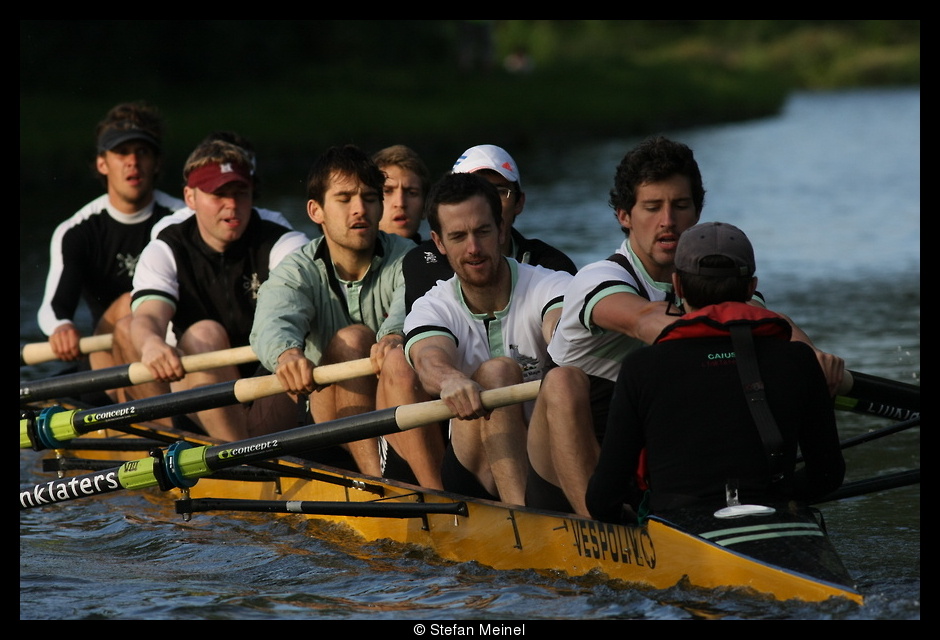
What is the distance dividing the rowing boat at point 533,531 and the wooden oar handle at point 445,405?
39cm

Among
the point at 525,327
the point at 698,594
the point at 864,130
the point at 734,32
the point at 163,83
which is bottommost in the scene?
the point at 698,594

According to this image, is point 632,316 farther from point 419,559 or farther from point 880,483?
point 419,559

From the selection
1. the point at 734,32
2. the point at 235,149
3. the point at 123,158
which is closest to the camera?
the point at 235,149

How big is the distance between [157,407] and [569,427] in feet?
7.72

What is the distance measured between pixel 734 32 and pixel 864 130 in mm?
35933

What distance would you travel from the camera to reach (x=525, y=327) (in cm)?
559

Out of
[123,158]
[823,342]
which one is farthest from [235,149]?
[823,342]

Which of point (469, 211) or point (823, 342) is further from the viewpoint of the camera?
point (823, 342)

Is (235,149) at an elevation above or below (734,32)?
below

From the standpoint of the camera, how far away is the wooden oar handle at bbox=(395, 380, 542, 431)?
5.06 metres

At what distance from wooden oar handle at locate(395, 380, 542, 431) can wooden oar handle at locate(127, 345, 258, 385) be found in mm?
1638

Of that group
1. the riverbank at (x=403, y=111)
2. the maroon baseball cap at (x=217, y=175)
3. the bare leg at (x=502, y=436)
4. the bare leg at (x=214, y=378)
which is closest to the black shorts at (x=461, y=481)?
the bare leg at (x=502, y=436)

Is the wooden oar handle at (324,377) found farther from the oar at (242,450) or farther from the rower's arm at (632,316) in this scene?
the rower's arm at (632,316)
